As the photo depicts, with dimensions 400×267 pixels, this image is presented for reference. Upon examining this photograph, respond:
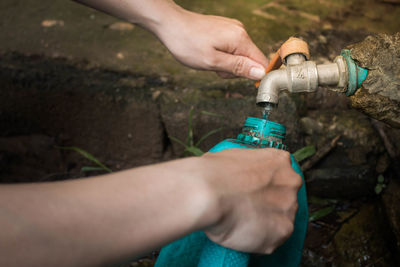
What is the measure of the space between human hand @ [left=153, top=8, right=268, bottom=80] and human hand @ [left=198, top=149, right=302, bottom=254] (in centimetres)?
50

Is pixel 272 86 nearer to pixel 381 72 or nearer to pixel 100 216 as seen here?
pixel 381 72

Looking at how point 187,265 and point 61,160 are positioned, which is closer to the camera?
point 187,265

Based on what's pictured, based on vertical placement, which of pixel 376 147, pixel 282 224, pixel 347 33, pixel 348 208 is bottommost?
pixel 348 208

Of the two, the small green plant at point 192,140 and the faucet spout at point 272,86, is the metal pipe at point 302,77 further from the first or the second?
the small green plant at point 192,140

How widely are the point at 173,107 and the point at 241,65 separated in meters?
0.56

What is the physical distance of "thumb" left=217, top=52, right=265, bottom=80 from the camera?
3.35 ft

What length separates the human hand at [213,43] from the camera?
101cm

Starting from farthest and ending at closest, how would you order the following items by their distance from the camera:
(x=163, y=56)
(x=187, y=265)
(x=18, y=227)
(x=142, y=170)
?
(x=163, y=56) < (x=187, y=265) < (x=142, y=170) < (x=18, y=227)

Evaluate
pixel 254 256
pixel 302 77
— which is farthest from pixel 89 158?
pixel 302 77

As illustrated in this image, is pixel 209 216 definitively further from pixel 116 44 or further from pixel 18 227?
pixel 116 44

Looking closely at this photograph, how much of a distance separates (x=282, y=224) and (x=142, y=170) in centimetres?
30

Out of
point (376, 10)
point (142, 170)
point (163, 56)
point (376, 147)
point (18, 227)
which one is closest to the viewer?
point (18, 227)

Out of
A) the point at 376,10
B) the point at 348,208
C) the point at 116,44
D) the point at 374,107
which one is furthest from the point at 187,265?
the point at 376,10

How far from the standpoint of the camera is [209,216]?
501 millimetres
